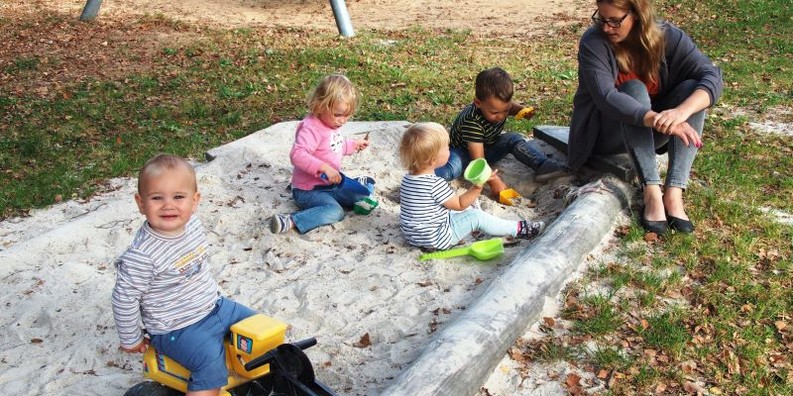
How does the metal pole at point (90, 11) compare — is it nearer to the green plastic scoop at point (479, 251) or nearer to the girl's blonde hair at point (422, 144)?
the girl's blonde hair at point (422, 144)

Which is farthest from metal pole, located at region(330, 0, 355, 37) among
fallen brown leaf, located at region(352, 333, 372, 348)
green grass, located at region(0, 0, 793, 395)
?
fallen brown leaf, located at region(352, 333, 372, 348)

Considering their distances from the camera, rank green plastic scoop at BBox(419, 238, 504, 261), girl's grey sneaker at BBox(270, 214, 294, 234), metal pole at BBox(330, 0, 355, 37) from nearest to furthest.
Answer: green plastic scoop at BBox(419, 238, 504, 261) < girl's grey sneaker at BBox(270, 214, 294, 234) < metal pole at BBox(330, 0, 355, 37)

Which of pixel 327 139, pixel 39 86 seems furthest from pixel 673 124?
pixel 39 86

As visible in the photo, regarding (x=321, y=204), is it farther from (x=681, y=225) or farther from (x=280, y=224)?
(x=681, y=225)

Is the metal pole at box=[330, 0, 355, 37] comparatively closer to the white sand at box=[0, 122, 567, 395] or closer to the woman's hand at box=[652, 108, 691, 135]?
the white sand at box=[0, 122, 567, 395]

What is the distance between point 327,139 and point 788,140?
12.5 ft

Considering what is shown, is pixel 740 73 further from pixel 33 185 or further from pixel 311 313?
pixel 33 185

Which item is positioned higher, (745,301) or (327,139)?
(327,139)

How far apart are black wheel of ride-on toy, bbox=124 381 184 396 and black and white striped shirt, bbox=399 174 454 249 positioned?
70.8 inches

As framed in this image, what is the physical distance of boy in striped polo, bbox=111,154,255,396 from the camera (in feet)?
9.32

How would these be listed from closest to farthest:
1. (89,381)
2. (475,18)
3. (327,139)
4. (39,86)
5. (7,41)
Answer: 1. (89,381)
2. (327,139)
3. (39,86)
4. (7,41)
5. (475,18)

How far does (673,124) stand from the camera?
169 inches

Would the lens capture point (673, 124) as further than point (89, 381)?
Yes

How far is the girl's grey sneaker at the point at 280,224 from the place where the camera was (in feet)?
15.3
